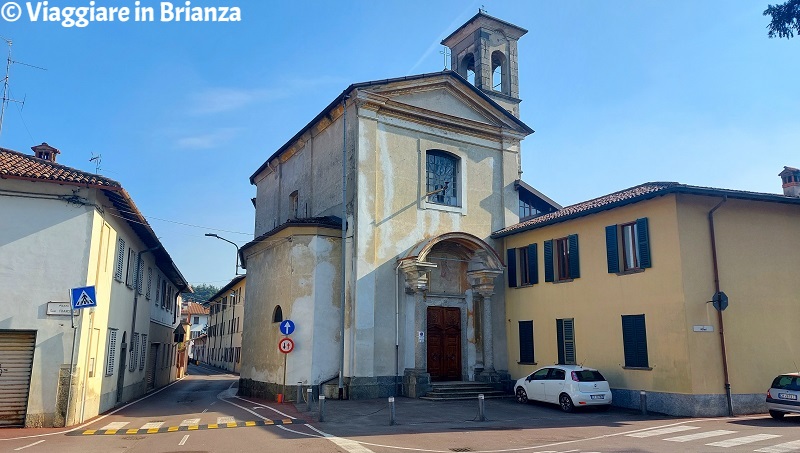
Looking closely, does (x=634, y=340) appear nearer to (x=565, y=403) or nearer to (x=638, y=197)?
(x=565, y=403)

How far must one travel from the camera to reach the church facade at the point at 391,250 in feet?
68.6

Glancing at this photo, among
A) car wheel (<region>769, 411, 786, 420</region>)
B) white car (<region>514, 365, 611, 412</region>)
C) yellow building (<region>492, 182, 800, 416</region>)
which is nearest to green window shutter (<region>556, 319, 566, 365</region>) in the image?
yellow building (<region>492, 182, 800, 416</region>)

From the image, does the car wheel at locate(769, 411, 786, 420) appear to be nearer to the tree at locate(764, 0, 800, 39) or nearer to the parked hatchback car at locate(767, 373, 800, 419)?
the parked hatchback car at locate(767, 373, 800, 419)

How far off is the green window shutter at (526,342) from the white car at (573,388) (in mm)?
3901

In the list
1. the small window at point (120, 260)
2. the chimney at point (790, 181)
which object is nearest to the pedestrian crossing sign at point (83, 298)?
the small window at point (120, 260)

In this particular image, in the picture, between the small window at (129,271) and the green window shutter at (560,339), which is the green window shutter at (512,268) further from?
the small window at (129,271)

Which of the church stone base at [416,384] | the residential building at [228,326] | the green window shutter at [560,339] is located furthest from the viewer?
the residential building at [228,326]

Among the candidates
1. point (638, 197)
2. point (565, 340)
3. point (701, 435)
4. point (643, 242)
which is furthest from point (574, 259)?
point (701, 435)

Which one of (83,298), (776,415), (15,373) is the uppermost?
(83,298)

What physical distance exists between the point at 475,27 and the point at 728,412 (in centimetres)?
2687

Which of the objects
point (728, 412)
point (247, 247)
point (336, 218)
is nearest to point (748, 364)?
point (728, 412)


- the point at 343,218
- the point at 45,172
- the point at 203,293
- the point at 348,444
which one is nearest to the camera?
the point at 348,444

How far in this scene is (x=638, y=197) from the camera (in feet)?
58.6

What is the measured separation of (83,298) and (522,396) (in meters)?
13.6
